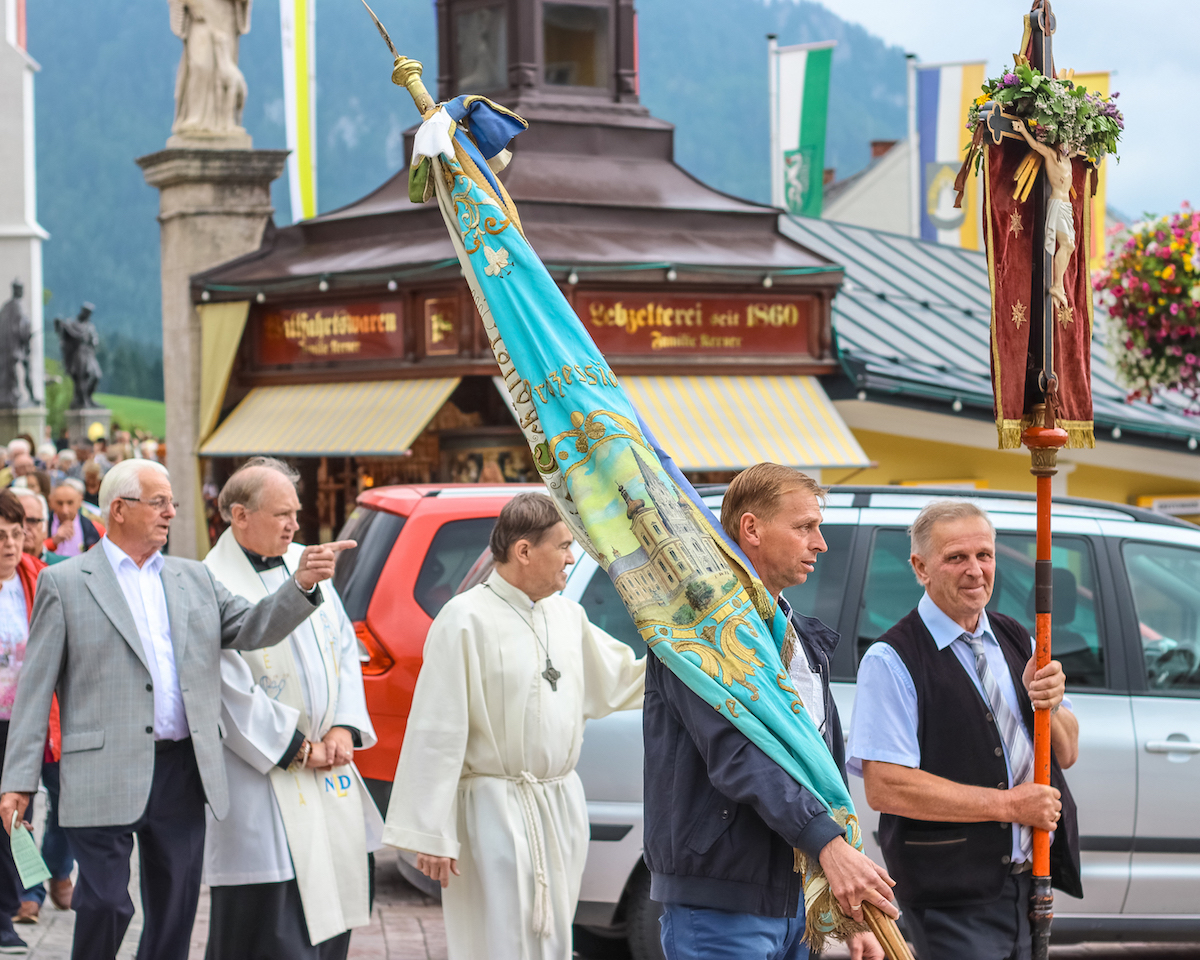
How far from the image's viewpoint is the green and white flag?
22688mm

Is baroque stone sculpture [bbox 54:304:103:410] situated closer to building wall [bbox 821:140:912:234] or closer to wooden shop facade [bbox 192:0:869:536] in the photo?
building wall [bbox 821:140:912:234]

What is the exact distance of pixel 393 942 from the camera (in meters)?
6.76

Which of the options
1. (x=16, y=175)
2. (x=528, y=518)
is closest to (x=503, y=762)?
(x=528, y=518)

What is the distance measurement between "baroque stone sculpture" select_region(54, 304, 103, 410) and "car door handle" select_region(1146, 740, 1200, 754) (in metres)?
38.8

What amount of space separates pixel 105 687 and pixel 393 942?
7.70 feet

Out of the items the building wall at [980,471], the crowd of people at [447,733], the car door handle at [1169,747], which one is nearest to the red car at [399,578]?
the crowd of people at [447,733]

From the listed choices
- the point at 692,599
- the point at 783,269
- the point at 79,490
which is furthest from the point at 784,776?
the point at 783,269

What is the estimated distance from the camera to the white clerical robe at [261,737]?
16.6 ft

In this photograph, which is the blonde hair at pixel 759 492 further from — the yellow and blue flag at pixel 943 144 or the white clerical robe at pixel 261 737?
the yellow and blue flag at pixel 943 144

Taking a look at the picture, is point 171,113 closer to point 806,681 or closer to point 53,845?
point 53,845

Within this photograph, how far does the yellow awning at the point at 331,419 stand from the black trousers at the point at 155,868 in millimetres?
8778

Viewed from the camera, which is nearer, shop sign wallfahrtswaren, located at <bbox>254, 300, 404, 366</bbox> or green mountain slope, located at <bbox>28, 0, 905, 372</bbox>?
shop sign wallfahrtswaren, located at <bbox>254, 300, 404, 366</bbox>

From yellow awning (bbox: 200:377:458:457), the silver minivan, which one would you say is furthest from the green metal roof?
the silver minivan

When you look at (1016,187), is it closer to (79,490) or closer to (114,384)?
(79,490)
